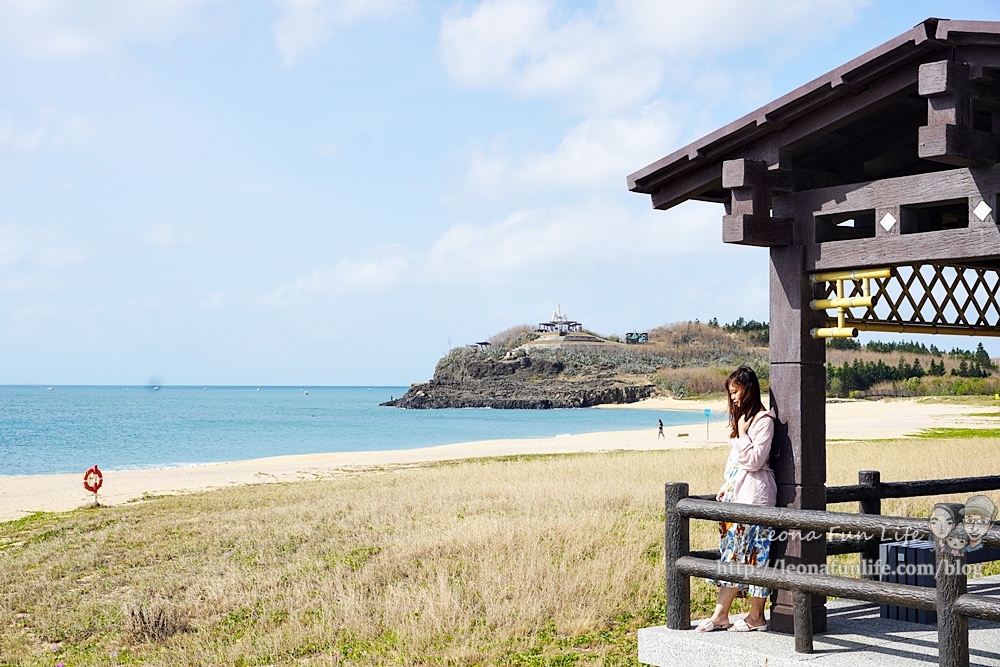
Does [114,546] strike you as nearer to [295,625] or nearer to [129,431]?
[295,625]

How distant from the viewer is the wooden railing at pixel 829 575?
4707mm

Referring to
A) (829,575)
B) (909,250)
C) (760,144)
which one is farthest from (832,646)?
(760,144)

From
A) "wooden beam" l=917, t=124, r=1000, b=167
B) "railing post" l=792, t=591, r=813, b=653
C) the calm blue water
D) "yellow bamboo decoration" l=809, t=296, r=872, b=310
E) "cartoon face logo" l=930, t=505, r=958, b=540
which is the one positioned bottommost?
the calm blue water

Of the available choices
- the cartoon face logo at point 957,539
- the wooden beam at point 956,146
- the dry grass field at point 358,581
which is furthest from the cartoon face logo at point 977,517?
the dry grass field at point 358,581

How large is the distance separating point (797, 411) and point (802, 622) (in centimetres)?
136

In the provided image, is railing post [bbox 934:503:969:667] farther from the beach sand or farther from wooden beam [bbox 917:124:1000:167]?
the beach sand

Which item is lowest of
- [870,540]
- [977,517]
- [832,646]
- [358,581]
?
[358,581]

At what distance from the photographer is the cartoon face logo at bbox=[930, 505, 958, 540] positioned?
184 inches

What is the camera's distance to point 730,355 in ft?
506

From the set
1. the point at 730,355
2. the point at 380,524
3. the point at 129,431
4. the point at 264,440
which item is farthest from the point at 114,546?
the point at 730,355

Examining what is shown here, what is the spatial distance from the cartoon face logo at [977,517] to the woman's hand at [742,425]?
1402mm

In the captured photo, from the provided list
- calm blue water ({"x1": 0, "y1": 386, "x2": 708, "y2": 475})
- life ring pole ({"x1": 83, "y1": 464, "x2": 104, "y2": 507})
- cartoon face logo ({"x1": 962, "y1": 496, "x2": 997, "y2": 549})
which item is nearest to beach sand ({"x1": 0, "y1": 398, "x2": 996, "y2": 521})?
life ring pole ({"x1": 83, "y1": 464, "x2": 104, "y2": 507})

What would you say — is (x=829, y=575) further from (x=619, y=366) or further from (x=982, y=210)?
(x=619, y=366)

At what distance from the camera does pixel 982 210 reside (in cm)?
550
